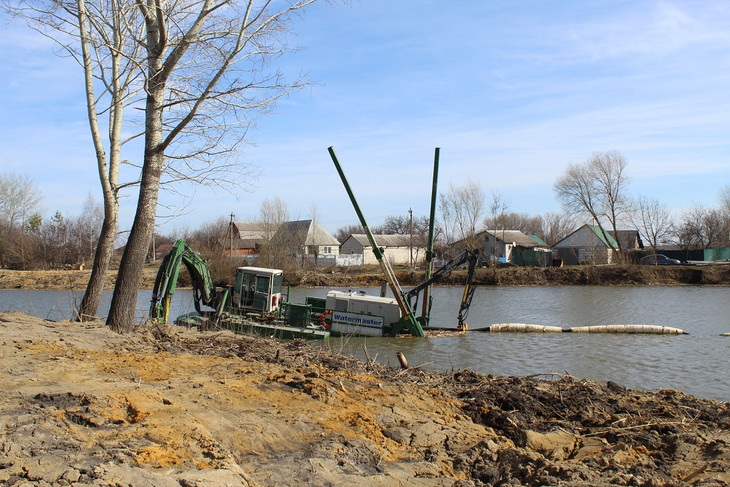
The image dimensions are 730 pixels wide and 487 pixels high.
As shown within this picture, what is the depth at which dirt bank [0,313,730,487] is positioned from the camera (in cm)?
419

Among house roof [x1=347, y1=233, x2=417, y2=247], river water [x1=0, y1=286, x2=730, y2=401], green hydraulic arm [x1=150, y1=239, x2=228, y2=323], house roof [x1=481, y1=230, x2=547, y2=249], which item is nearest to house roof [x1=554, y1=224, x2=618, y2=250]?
house roof [x1=481, y1=230, x2=547, y2=249]

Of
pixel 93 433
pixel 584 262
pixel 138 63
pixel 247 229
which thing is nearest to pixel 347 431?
pixel 93 433

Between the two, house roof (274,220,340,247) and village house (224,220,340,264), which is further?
house roof (274,220,340,247)

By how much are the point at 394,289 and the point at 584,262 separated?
133 ft

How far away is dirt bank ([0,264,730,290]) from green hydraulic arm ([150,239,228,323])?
3079 centimetres

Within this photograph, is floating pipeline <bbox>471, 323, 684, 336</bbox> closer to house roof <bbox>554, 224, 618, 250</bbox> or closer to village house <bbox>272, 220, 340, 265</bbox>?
village house <bbox>272, 220, 340, 265</bbox>

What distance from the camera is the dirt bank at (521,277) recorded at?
156 ft

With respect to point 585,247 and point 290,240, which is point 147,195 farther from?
point 585,247

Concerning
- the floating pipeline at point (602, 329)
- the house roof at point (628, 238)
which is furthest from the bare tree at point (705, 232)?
the floating pipeline at point (602, 329)

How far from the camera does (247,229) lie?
267 ft

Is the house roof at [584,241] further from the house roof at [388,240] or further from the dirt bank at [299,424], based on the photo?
the dirt bank at [299,424]

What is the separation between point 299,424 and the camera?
5.39 meters

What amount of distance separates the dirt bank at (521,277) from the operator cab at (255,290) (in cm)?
2877

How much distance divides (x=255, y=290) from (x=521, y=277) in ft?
112
